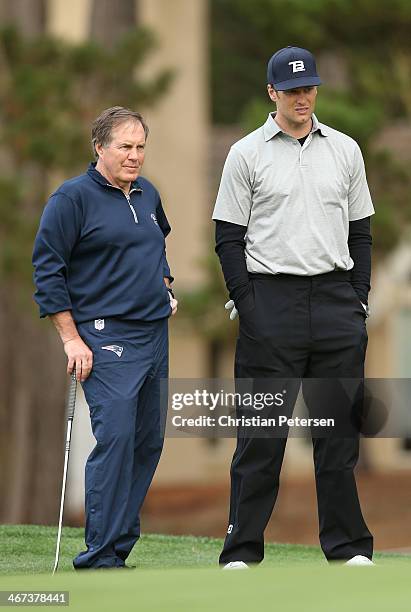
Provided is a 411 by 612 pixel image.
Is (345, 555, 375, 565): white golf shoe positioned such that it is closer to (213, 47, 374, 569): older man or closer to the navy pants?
(213, 47, 374, 569): older man

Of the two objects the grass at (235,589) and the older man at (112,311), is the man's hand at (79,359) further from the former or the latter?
the grass at (235,589)

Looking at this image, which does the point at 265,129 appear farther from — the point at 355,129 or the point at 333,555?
the point at 355,129

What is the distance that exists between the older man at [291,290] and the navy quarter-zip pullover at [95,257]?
13.3 inches

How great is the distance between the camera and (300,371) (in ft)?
20.8

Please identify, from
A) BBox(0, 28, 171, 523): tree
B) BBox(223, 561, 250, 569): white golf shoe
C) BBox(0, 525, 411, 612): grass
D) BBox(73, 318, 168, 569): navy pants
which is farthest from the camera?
BBox(0, 28, 171, 523): tree

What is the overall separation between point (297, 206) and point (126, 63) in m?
10.5

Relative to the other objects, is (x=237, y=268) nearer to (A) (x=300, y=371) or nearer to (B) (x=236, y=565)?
(A) (x=300, y=371)

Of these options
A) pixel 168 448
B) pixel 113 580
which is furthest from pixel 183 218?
pixel 113 580

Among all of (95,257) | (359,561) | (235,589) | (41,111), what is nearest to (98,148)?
(95,257)

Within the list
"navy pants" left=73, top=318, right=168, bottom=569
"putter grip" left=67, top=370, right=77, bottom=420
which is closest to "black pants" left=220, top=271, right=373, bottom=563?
"navy pants" left=73, top=318, right=168, bottom=569

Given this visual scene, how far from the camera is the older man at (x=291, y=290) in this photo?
6.29 m

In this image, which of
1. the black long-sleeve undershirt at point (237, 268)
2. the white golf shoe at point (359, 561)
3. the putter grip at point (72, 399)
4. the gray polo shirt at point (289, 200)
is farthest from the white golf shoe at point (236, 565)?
the gray polo shirt at point (289, 200)

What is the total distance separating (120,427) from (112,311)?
0.48 metres

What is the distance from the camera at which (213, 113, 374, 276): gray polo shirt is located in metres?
6.32
